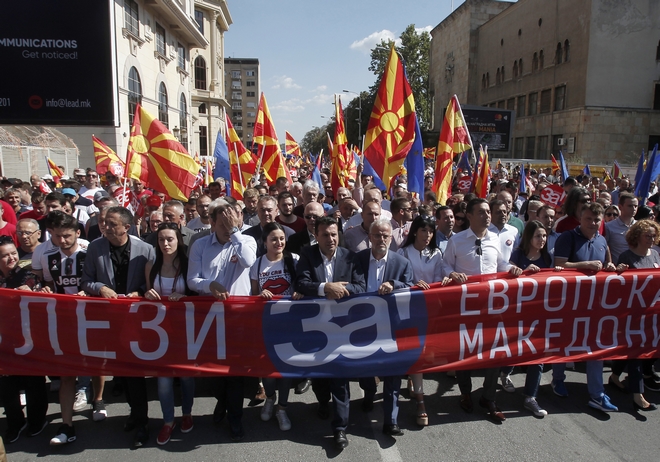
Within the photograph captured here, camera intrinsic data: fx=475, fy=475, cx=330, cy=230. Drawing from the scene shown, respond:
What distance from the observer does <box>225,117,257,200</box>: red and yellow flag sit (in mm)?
8148

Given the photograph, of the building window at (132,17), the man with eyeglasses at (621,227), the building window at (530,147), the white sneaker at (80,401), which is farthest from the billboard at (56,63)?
the building window at (530,147)

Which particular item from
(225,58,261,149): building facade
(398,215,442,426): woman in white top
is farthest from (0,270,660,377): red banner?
(225,58,261,149): building facade

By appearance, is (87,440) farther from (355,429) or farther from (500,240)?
(500,240)

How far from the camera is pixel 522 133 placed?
41.5 m

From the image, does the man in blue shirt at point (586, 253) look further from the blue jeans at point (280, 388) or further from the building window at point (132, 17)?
the building window at point (132, 17)

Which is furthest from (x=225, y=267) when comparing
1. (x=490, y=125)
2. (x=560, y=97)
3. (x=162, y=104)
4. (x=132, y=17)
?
(x=560, y=97)

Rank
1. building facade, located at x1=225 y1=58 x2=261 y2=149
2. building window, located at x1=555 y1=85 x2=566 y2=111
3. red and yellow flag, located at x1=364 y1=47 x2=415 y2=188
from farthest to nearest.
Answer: building facade, located at x1=225 y1=58 x2=261 y2=149, building window, located at x1=555 y1=85 x2=566 y2=111, red and yellow flag, located at x1=364 y1=47 x2=415 y2=188

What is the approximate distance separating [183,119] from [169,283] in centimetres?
3200

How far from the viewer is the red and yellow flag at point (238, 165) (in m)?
8.15

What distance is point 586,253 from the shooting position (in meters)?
4.45

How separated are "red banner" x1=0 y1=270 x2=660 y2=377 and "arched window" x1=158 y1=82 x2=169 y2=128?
25550mm

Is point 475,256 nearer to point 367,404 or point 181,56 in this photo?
point 367,404

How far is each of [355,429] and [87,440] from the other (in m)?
2.13

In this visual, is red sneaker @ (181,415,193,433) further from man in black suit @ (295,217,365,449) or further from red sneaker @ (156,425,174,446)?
man in black suit @ (295,217,365,449)
